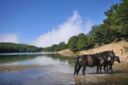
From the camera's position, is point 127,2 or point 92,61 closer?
point 92,61

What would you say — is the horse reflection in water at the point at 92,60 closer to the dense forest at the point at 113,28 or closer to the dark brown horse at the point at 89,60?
the dark brown horse at the point at 89,60

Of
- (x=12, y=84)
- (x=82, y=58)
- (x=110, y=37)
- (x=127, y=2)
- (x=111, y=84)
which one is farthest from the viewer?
(x=110, y=37)

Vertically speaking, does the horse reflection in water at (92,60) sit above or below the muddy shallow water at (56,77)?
above

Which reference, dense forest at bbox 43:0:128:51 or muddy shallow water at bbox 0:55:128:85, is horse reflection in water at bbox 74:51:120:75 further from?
dense forest at bbox 43:0:128:51

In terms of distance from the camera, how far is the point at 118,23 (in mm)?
56812

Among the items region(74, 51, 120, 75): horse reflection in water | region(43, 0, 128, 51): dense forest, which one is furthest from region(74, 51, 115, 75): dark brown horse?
region(43, 0, 128, 51): dense forest

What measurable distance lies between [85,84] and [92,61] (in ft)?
22.4

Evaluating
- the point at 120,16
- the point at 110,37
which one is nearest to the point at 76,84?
the point at 120,16

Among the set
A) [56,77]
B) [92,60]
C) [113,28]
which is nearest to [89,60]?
[92,60]

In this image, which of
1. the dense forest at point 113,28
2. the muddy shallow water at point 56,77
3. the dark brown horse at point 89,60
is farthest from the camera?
the dense forest at point 113,28

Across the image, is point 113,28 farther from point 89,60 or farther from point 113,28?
point 89,60

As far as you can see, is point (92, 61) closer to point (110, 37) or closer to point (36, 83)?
point (36, 83)

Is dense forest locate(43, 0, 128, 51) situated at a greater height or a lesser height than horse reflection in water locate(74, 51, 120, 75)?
greater

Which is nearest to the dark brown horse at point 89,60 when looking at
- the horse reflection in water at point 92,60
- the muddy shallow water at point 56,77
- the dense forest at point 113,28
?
the horse reflection in water at point 92,60
